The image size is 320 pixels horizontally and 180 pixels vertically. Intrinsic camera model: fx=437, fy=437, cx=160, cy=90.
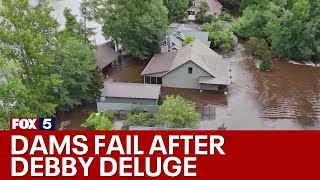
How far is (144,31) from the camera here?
155 ft

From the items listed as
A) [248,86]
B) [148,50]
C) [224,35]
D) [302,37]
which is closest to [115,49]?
[148,50]

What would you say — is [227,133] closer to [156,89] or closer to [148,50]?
[156,89]

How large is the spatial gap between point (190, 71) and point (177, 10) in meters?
20.6

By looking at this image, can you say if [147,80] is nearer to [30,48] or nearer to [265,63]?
[265,63]

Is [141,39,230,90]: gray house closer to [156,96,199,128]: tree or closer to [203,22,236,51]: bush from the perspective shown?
[203,22,236,51]: bush

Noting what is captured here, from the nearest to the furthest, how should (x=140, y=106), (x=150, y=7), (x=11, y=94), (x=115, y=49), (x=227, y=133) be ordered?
(x=227, y=133)
(x=11, y=94)
(x=140, y=106)
(x=150, y=7)
(x=115, y=49)

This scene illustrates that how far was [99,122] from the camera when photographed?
3416 cm

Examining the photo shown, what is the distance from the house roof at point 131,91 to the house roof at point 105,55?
19.4 ft

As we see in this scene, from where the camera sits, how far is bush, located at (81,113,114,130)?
3300 centimetres

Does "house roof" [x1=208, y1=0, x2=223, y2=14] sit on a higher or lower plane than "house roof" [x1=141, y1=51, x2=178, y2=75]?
higher

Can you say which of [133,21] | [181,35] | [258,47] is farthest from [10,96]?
[258,47]

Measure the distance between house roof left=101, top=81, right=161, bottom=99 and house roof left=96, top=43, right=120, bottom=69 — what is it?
5.93 meters

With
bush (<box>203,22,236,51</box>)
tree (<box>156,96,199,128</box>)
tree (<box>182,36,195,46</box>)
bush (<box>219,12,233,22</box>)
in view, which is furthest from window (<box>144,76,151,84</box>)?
bush (<box>219,12,233,22</box>)

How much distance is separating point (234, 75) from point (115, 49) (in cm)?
1411
